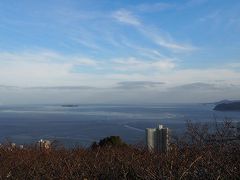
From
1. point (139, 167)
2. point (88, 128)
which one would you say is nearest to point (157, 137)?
point (139, 167)

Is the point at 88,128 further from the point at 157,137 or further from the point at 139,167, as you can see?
the point at 139,167

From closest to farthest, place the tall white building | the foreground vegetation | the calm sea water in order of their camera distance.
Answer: the foreground vegetation → the tall white building → the calm sea water

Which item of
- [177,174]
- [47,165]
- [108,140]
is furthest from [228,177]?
[108,140]

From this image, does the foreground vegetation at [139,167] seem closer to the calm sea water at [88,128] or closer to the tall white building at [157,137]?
the tall white building at [157,137]

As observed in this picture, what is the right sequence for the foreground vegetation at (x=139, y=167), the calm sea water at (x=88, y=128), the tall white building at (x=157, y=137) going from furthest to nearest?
the calm sea water at (x=88, y=128), the tall white building at (x=157, y=137), the foreground vegetation at (x=139, y=167)

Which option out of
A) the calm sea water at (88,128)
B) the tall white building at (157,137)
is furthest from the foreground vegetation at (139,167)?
the calm sea water at (88,128)

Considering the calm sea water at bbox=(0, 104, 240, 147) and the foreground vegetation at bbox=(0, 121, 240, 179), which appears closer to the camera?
the foreground vegetation at bbox=(0, 121, 240, 179)

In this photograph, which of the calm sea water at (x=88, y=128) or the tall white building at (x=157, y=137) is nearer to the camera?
the tall white building at (x=157, y=137)

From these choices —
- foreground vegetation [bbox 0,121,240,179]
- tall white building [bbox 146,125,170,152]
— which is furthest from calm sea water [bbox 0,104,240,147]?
foreground vegetation [bbox 0,121,240,179]

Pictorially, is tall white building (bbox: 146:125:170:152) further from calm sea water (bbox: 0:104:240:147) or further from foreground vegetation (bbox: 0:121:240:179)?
foreground vegetation (bbox: 0:121:240:179)

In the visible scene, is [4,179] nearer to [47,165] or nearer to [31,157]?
[47,165]

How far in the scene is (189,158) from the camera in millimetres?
6434

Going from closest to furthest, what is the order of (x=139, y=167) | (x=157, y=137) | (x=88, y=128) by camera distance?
1. (x=139, y=167)
2. (x=157, y=137)
3. (x=88, y=128)

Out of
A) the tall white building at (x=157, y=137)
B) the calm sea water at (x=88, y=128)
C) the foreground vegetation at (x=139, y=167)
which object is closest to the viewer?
the foreground vegetation at (x=139, y=167)
